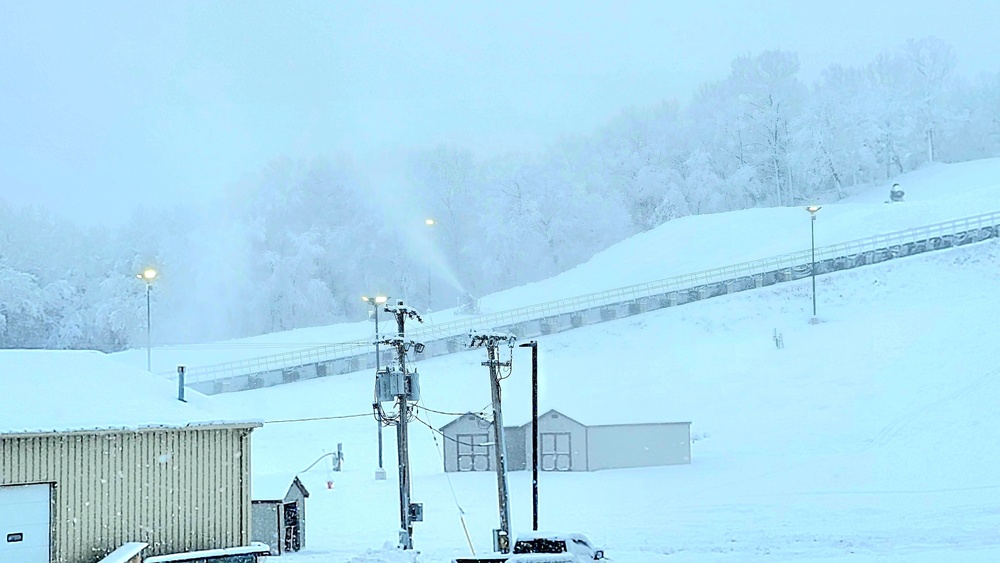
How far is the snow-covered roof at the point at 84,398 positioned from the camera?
18.6 metres

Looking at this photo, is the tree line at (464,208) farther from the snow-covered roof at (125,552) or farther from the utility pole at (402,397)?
the snow-covered roof at (125,552)

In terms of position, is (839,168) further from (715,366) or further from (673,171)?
(715,366)

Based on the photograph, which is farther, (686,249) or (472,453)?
(686,249)

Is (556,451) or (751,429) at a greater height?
(751,429)

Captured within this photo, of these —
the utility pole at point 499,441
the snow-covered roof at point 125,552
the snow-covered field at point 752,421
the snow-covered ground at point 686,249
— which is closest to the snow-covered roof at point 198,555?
the snow-covered roof at point 125,552

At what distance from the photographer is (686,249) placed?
86938 millimetres

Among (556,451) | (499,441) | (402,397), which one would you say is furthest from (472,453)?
(499,441)

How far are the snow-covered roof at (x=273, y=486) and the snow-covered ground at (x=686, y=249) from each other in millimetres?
42886

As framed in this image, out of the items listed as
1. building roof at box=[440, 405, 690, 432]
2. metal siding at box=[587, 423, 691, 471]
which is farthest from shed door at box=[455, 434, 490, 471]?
metal siding at box=[587, 423, 691, 471]

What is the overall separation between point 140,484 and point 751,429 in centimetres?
2981

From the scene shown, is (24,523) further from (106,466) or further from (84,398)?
(84,398)

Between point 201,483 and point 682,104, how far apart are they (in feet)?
419

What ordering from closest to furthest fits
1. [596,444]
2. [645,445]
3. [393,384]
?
1. [393,384]
2. [596,444]
3. [645,445]

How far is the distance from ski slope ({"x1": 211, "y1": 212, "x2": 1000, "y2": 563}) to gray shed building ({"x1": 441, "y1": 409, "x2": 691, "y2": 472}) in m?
0.93
